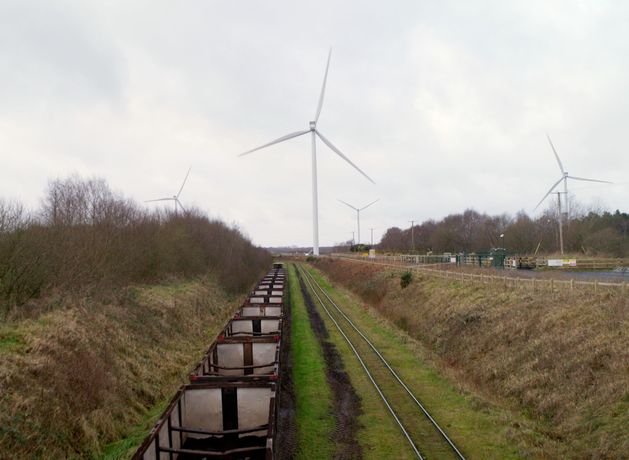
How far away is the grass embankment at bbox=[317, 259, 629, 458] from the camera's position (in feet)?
37.1

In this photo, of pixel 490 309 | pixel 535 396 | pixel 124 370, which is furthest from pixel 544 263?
pixel 124 370

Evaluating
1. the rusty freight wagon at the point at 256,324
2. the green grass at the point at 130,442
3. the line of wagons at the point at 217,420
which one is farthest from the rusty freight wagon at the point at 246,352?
the rusty freight wagon at the point at 256,324

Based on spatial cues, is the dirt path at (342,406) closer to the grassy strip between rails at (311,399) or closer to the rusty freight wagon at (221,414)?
the grassy strip between rails at (311,399)

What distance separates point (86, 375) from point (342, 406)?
7.45 metres

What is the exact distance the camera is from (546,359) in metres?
15.1

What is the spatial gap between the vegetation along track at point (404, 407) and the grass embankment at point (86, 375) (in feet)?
22.6

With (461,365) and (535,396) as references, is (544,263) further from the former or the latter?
(535,396)

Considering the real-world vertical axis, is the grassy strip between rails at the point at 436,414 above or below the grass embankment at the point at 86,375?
below

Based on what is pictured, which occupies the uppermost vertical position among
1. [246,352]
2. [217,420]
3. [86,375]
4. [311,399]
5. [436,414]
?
[86,375]

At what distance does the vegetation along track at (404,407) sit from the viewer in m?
11.3

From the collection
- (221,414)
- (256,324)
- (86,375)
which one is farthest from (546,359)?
(86,375)

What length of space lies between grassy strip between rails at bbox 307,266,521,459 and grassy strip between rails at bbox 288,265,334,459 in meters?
1.05

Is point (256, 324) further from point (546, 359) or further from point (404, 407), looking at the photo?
point (546, 359)

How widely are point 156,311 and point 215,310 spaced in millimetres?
9742
